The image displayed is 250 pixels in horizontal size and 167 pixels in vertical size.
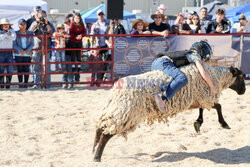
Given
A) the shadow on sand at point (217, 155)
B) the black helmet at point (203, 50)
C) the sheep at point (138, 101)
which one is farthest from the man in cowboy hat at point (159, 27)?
the shadow on sand at point (217, 155)

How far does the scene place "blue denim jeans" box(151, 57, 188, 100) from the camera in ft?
13.5

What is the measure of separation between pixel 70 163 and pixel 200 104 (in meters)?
1.65

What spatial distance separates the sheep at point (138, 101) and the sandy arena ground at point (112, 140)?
0.22 metres

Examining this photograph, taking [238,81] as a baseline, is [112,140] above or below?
below

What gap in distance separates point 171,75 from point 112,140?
119cm

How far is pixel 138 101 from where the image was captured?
3951mm

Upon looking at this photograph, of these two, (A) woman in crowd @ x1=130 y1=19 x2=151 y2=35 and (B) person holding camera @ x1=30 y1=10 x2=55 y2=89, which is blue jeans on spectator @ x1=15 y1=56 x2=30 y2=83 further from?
(A) woman in crowd @ x1=130 y1=19 x2=151 y2=35

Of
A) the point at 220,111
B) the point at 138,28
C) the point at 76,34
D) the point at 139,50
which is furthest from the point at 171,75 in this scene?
the point at 76,34

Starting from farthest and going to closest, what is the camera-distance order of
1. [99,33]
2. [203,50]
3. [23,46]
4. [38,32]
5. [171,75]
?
[99,33] → [38,32] → [23,46] → [203,50] → [171,75]

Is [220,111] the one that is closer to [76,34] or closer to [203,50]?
[203,50]

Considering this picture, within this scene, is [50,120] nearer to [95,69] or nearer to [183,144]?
[183,144]

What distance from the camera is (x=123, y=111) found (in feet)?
12.7

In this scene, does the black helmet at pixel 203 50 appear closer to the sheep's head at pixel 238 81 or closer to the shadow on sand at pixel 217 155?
the sheep's head at pixel 238 81

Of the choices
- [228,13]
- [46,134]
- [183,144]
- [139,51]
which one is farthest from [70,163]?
[228,13]
